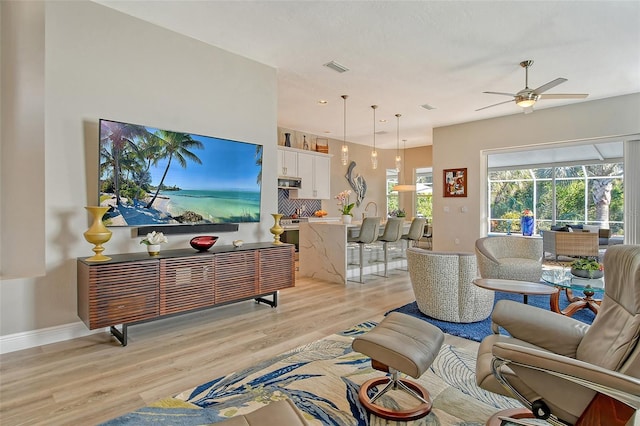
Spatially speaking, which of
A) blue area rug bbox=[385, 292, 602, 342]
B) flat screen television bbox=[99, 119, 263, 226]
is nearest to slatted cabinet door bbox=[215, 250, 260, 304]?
flat screen television bbox=[99, 119, 263, 226]

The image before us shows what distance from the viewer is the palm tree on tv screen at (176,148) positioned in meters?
3.34

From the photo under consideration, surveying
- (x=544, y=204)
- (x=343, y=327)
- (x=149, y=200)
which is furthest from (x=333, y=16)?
(x=544, y=204)

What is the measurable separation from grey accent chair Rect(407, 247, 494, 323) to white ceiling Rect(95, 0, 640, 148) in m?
2.27

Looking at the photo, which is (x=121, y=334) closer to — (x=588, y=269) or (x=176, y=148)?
(x=176, y=148)

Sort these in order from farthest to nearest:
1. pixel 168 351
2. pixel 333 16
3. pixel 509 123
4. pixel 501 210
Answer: pixel 501 210, pixel 509 123, pixel 333 16, pixel 168 351

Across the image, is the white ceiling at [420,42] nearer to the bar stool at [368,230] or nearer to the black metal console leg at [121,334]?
the bar stool at [368,230]

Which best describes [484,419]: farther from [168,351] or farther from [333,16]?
[333,16]

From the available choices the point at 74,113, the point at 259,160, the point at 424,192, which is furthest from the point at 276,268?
the point at 424,192

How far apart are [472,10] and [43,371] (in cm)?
446

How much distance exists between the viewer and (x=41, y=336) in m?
2.84

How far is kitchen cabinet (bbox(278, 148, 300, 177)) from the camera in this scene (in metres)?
7.24

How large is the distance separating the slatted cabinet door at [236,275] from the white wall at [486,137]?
498 centimetres

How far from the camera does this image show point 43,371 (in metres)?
2.40

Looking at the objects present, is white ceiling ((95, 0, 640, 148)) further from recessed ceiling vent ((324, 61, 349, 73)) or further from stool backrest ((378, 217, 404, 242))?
stool backrest ((378, 217, 404, 242))
